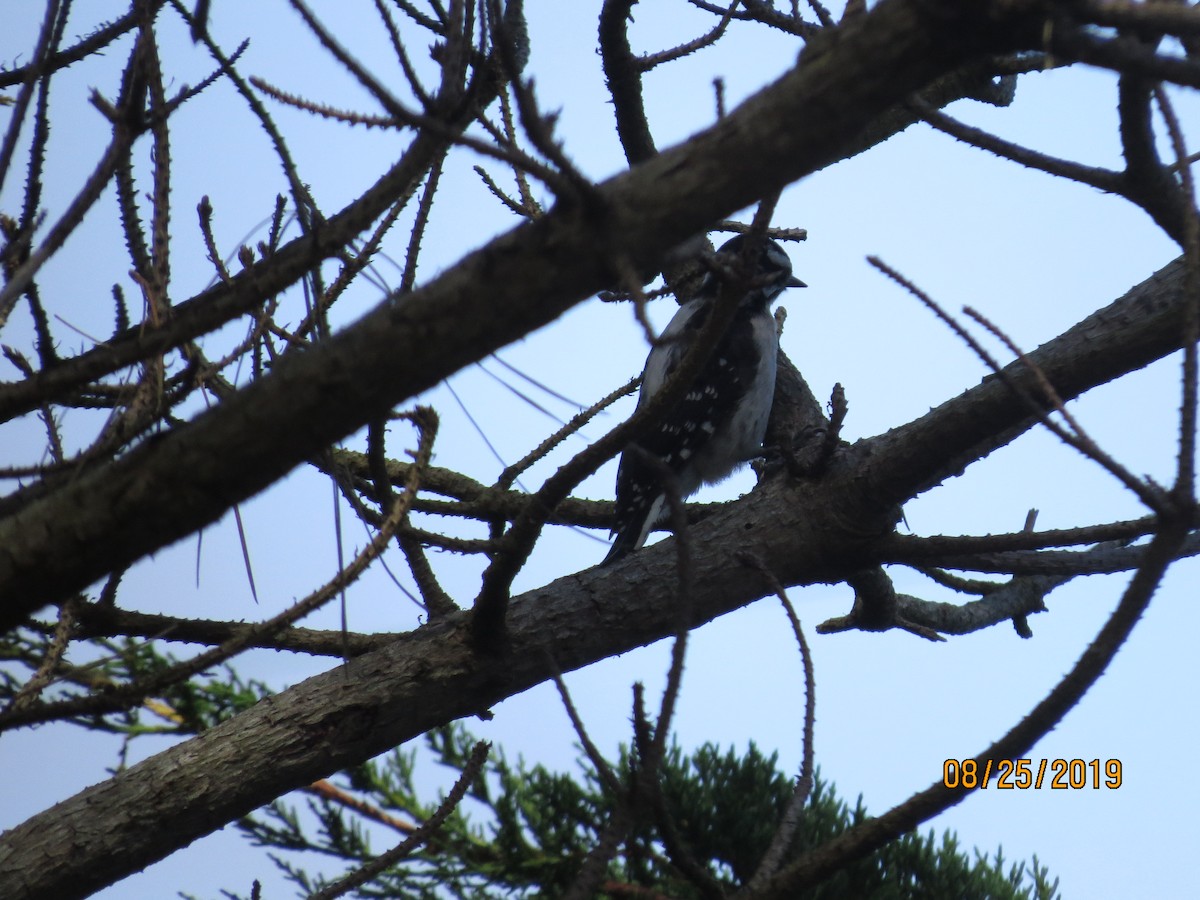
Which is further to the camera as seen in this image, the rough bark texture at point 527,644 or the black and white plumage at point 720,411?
the black and white plumage at point 720,411

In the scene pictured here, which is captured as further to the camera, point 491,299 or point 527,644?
Result: point 527,644

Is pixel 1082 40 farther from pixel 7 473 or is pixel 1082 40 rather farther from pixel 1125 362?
pixel 1125 362

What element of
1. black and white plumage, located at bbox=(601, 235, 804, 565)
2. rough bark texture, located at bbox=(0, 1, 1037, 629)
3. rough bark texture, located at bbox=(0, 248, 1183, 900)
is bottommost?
rough bark texture, located at bbox=(0, 1, 1037, 629)

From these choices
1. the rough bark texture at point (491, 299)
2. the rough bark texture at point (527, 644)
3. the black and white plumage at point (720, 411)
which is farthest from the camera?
the black and white plumage at point (720, 411)

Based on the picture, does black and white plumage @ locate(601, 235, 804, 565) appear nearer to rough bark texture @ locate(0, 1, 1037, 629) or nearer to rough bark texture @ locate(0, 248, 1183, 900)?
rough bark texture @ locate(0, 248, 1183, 900)

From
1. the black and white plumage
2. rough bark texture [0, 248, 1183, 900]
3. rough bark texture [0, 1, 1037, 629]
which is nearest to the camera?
rough bark texture [0, 1, 1037, 629]

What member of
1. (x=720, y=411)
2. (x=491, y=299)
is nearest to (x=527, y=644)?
(x=491, y=299)

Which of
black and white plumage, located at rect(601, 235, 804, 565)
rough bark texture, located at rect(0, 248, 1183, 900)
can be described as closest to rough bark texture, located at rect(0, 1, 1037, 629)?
rough bark texture, located at rect(0, 248, 1183, 900)

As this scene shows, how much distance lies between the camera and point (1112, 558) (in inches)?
121

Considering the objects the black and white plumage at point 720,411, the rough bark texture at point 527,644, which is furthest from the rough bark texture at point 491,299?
the black and white plumage at point 720,411

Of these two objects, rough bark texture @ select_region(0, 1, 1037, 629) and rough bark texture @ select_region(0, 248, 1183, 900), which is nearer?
rough bark texture @ select_region(0, 1, 1037, 629)

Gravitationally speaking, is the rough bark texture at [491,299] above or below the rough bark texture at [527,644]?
below

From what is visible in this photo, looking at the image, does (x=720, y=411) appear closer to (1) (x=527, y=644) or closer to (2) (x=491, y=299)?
(1) (x=527, y=644)

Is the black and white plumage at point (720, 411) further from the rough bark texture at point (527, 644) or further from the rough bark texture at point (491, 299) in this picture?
the rough bark texture at point (491, 299)
